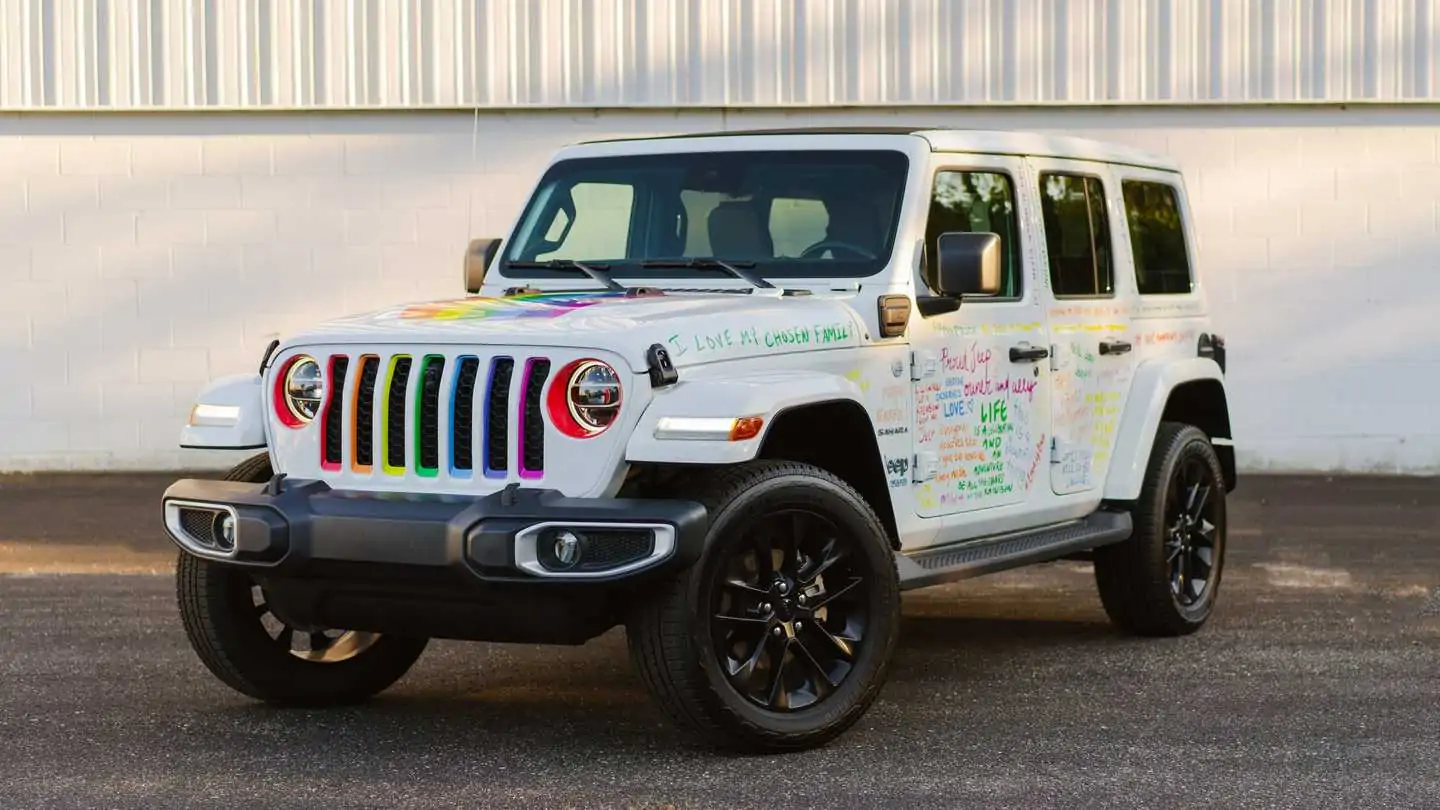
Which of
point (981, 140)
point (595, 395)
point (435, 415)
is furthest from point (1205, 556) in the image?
point (435, 415)

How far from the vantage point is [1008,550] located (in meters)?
7.22

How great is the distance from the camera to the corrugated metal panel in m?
14.8

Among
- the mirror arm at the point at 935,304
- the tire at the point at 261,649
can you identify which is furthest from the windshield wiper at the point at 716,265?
the tire at the point at 261,649

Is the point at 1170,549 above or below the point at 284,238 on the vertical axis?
below

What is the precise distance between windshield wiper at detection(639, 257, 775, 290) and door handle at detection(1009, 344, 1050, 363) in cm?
104

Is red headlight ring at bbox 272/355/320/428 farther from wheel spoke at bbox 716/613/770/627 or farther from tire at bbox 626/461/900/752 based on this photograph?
wheel spoke at bbox 716/613/770/627

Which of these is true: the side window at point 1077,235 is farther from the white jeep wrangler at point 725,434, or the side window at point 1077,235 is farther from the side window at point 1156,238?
the side window at point 1156,238

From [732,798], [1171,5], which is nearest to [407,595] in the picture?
[732,798]

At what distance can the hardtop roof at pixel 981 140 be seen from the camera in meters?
7.22

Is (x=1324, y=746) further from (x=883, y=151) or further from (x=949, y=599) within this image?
(x=949, y=599)

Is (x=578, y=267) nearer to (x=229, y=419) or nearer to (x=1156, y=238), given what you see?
(x=229, y=419)

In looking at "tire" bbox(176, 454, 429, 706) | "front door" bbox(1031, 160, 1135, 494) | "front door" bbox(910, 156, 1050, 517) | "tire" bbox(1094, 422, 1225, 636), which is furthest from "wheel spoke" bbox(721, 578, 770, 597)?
"tire" bbox(1094, 422, 1225, 636)

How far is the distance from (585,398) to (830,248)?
1.51 m

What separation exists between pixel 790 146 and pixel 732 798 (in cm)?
270
